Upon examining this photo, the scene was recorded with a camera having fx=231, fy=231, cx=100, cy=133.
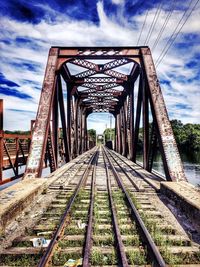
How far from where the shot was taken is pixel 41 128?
749cm

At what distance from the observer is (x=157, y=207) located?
4816 mm

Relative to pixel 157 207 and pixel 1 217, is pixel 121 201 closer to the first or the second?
pixel 157 207

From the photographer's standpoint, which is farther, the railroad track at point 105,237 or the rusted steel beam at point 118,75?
the rusted steel beam at point 118,75

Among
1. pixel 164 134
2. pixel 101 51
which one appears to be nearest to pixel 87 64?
pixel 101 51

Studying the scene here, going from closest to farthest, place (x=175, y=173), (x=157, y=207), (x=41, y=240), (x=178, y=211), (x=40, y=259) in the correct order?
1. (x=40, y=259)
2. (x=41, y=240)
3. (x=178, y=211)
4. (x=157, y=207)
5. (x=175, y=173)

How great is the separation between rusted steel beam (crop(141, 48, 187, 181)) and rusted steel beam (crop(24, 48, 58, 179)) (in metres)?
3.60

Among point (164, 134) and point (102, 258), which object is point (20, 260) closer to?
point (102, 258)

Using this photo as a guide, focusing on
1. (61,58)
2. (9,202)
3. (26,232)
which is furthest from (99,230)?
(61,58)

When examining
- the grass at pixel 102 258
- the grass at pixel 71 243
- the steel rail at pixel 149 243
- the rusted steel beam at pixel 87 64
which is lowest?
the grass at pixel 102 258

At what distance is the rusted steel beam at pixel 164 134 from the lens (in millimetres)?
6469

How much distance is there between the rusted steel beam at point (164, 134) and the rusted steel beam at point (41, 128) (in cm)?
360

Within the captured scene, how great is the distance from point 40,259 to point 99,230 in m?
1.19

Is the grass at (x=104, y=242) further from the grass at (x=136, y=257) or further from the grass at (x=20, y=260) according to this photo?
the grass at (x=20, y=260)

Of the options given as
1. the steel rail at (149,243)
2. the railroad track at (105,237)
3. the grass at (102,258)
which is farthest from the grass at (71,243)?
the steel rail at (149,243)
